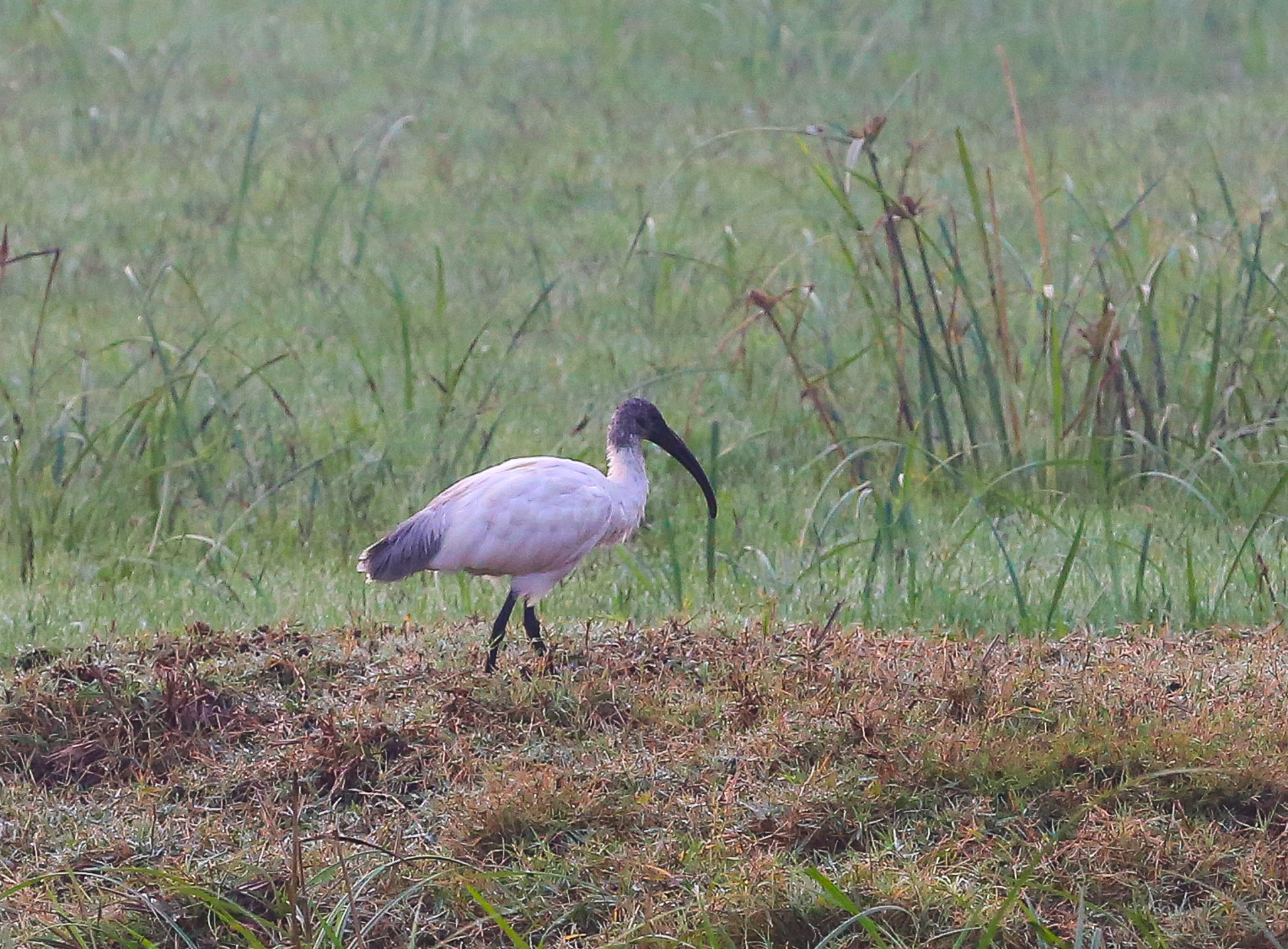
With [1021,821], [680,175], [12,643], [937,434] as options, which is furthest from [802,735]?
[680,175]

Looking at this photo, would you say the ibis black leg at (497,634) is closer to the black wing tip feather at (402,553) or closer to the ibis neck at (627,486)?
the black wing tip feather at (402,553)

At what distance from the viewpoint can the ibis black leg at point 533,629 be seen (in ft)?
15.0

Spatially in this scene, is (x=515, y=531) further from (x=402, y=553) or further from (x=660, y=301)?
(x=660, y=301)

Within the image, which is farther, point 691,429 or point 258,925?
point 691,429

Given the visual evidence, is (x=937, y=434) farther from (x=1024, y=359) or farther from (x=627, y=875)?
(x=627, y=875)

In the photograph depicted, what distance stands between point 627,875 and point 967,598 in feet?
6.85

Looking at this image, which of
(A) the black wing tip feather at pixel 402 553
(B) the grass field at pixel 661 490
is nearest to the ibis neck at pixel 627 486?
(B) the grass field at pixel 661 490

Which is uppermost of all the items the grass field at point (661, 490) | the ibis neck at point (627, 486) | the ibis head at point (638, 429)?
the ibis head at point (638, 429)

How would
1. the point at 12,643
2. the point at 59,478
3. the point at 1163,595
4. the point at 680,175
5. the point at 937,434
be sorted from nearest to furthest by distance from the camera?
the point at 12,643 → the point at 1163,595 → the point at 59,478 → the point at 937,434 → the point at 680,175

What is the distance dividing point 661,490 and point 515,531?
244cm

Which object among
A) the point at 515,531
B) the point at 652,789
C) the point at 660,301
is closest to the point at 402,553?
the point at 515,531

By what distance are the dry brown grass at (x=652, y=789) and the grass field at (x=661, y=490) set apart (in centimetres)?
1

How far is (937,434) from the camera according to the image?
7.13 meters

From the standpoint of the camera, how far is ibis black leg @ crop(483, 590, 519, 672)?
4.50 metres
